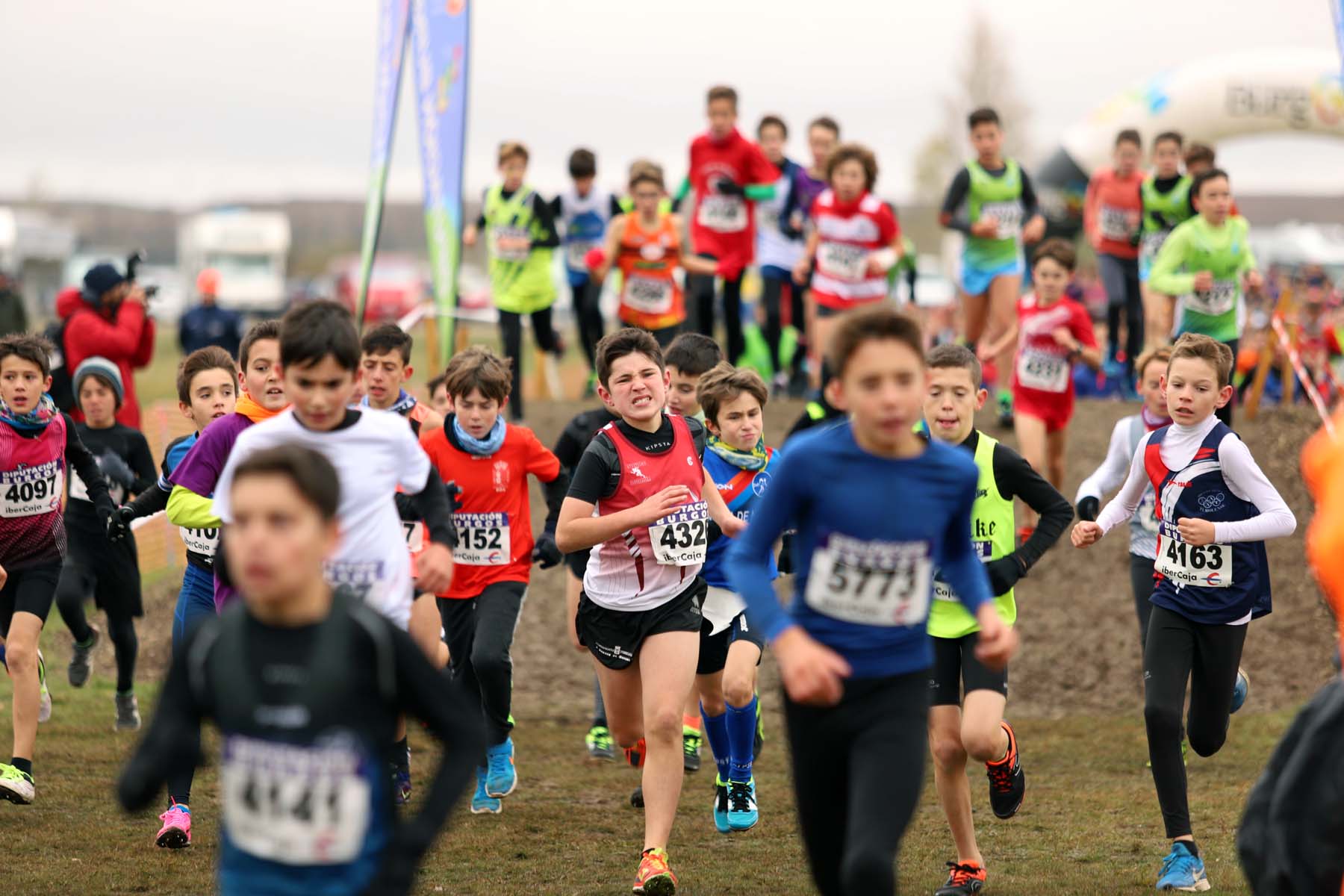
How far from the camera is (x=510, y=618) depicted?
6766mm

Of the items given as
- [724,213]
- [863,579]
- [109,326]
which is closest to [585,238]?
[724,213]

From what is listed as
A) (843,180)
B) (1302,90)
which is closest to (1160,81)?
(1302,90)

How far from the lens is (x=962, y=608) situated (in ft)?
18.8

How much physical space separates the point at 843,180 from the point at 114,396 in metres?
5.70

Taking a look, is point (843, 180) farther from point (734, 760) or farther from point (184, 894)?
point (184, 894)

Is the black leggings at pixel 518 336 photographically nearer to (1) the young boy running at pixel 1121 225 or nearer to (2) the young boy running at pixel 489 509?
(1) the young boy running at pixel 1121 225

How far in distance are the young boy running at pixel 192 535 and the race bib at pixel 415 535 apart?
2.56ft

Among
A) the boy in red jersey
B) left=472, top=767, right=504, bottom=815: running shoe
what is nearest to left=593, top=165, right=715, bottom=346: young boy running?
the boy in red jersey

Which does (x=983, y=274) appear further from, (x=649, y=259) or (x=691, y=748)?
(x=691, y=748)

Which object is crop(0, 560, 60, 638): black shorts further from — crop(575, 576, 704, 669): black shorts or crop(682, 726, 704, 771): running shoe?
crop(682, 726, 704, 771): running shoe

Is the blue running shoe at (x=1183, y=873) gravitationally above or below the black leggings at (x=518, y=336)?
below

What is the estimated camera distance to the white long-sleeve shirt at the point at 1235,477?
18.9ft

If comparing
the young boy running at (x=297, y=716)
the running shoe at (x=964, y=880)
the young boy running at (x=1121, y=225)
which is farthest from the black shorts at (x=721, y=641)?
the young boy running at (x=1121, y=225)

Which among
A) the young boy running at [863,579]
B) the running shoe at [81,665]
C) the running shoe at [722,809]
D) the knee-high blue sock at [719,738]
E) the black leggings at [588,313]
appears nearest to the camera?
the young boy running at [863,579]
